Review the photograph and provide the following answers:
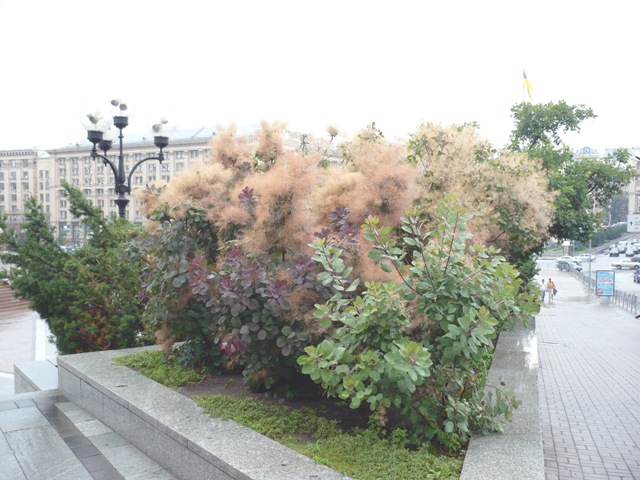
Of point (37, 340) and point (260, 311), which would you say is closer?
point (260, 311)

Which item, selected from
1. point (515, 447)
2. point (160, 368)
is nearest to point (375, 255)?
point (515, 447)

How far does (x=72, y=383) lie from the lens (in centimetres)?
636

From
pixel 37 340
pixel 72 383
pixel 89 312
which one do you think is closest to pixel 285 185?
pixel 72 383

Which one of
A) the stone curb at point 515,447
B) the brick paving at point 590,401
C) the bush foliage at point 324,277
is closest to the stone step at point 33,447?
the bush foliage at point 324,277

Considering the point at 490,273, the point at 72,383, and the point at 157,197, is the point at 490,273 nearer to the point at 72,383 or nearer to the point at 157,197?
the point at 157,197

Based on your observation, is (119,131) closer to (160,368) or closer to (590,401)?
(160,368)

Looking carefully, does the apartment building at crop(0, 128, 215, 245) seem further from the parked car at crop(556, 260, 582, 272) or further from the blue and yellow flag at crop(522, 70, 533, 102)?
the blue and yellow flag at crop(522, 70, 533, 102)

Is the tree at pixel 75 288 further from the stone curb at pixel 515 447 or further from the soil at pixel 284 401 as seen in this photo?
the stone curb at pixel 515 447

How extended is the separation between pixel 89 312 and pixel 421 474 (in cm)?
567

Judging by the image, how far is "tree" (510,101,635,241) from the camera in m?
15.4

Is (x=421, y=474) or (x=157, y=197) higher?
(x=157, y=197)

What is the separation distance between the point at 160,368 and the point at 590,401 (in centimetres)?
583

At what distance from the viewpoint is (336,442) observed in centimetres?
380

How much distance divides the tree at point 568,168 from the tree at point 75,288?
1060cm
